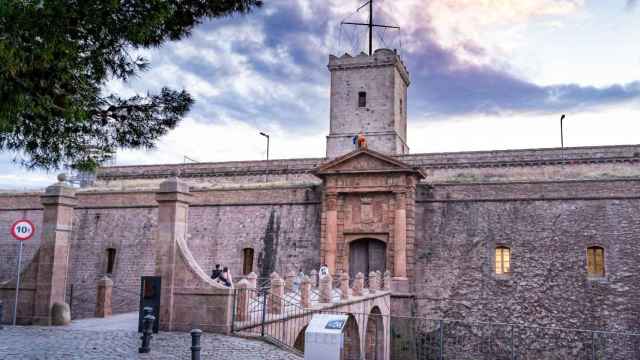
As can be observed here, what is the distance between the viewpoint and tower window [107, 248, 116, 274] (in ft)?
99.3

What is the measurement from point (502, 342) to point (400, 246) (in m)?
5.11

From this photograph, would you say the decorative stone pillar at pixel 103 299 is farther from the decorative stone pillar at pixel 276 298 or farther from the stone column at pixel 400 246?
the stone column at pixel 400 246

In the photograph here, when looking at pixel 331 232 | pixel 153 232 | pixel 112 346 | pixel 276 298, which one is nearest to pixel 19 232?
pixel 112 346

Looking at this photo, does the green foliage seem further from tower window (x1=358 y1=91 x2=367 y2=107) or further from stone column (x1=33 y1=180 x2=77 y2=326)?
tower window (x1=358 y1=91 x2=367 y2=107)

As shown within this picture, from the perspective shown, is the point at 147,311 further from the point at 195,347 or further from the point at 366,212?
the point at 366,212

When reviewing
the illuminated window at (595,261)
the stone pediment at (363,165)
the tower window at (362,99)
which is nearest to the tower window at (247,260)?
the stone pediment at (363,165)

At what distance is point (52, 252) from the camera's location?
14.7 metres

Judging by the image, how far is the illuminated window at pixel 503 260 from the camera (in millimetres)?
25266

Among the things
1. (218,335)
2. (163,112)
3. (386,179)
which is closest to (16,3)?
(163,112)

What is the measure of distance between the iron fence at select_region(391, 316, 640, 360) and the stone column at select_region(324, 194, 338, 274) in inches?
134

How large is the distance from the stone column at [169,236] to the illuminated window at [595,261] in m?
16.3

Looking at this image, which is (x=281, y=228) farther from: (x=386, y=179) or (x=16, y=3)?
(x=16, y=3)

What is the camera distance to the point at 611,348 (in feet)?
76.2

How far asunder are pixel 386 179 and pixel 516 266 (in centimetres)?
591
